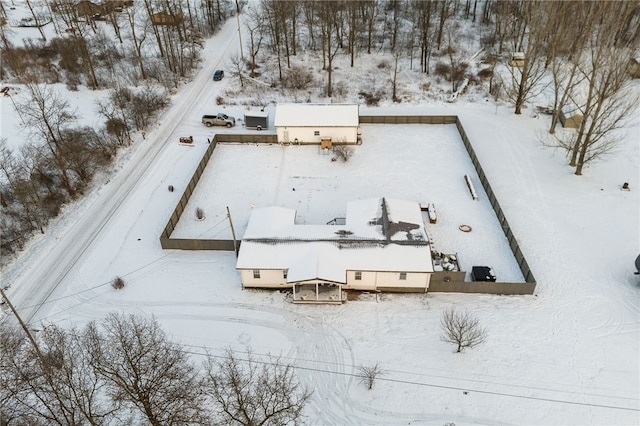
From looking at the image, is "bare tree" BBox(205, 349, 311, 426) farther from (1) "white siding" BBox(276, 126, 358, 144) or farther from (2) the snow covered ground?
(1) "white siding" BBox(276, 126, 358, 144)

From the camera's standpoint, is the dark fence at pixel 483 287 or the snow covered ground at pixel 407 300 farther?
the dark fence at pixel 483 287

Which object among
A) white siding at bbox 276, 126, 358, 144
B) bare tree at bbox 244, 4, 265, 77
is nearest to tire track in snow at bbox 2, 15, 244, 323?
white siding at bbox 276, 126, 358, 144

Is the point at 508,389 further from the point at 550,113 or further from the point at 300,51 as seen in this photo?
A: the point at 300,51

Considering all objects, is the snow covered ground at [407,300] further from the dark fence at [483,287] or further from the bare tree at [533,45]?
the bare tree at [533,45]

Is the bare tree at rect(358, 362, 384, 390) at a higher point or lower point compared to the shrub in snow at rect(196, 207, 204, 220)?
lower

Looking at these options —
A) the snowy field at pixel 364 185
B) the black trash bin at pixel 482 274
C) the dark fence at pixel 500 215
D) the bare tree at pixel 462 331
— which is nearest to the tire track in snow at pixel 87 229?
the snowy field at pixel 364 185

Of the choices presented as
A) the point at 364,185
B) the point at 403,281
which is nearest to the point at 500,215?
the point at 403,281
